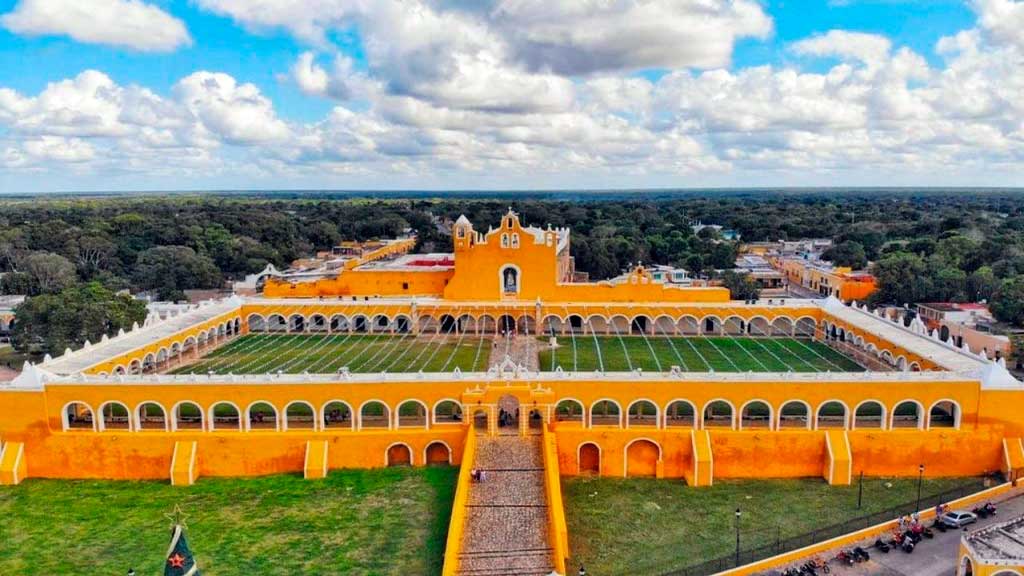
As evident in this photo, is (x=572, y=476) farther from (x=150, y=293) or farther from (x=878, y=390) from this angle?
(x=150, y=293)

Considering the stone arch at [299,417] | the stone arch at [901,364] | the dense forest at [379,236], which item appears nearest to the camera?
the stone arch at [299,417]

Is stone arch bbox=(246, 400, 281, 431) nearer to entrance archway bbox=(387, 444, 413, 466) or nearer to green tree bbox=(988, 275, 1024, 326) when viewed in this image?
entrance archway bbox=(387, 444, 413, 466)

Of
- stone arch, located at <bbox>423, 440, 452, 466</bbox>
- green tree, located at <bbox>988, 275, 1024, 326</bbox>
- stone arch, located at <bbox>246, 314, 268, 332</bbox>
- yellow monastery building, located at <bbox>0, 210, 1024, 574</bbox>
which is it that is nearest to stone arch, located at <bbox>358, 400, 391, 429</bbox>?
yellow monastery building, located at <bbox>0, 210, 1024, 574</bbox>

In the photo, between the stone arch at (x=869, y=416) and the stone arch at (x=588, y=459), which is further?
the stone arch at (x=869, y=416)

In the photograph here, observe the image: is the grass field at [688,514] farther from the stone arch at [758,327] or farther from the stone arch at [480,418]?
the stone arch at [758,327]

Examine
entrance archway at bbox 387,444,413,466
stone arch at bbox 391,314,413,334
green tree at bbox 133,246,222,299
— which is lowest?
entrance archway at bbox 387,444,413,466

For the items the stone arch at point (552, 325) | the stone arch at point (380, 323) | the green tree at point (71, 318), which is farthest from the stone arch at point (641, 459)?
the green tree at point (71, 318)

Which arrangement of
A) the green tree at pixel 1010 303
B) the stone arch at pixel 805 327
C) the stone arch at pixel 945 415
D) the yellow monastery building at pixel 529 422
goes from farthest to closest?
the stone arch at pixel 805 327 < the green tree at pixel 1010 303 < the stone arch at pixel 945 415 < the yellow monastery building at pixel 529 422
